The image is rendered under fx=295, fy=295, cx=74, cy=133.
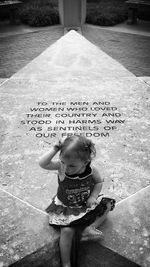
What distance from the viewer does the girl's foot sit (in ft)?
7.37

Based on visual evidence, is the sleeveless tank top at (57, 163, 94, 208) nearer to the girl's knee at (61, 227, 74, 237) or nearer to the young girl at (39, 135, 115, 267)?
the young girl at (39, 135, 115, 267)

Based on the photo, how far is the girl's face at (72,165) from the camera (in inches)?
79.2

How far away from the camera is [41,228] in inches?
95.2

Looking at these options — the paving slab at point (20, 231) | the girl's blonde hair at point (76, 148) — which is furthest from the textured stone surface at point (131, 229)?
the girl's blonde hair at point (76, 148)

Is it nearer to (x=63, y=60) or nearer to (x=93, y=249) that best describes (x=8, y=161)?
(x=93, y=249)

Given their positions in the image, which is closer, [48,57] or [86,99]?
[86,99]

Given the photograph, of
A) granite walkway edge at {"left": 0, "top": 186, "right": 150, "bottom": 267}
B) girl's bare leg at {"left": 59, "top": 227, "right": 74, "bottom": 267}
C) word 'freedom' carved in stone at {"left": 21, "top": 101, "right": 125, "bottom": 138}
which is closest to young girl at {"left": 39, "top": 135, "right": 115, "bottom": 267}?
girl's bare leg at {"left": 59, "top": 227, "right": 74, "bottom": 267}

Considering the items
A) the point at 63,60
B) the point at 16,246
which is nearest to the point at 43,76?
the point at 63,60

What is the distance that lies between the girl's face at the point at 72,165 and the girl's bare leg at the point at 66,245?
16.7 inches

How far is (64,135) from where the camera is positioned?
3559mm

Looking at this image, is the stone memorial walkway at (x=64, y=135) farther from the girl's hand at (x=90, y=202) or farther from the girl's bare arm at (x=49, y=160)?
the girl's bare arm at (x=49, y=160)

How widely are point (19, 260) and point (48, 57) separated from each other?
498 centimetres

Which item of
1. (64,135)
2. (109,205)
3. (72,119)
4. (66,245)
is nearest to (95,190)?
(109,205)

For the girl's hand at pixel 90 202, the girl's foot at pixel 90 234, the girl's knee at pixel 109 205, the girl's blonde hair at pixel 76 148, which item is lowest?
the girl's foot at pixel 90 234
